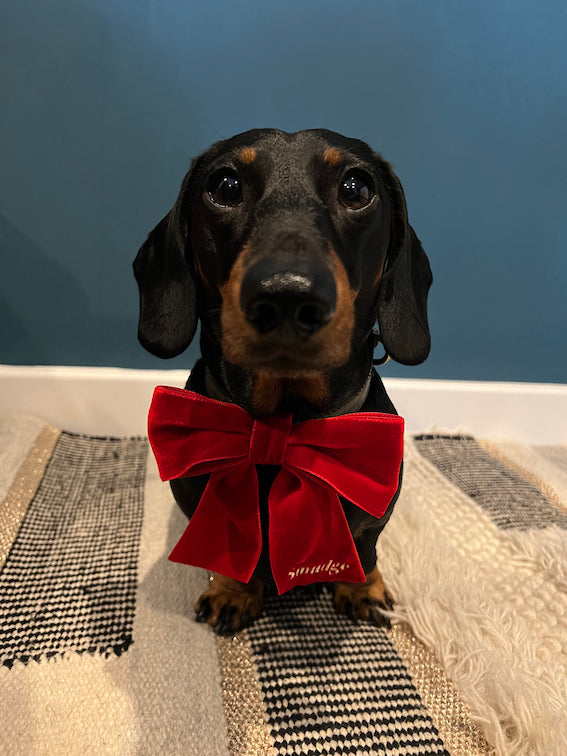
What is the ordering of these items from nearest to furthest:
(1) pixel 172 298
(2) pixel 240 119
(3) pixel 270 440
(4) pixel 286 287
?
(4) pixel 286 287
(3) pixel 270 440
(1) pixel 172 298
(2) pixel 240 119

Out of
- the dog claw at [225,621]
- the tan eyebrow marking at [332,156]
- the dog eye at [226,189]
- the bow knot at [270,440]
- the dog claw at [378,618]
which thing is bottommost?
the dog claw at [225,621]

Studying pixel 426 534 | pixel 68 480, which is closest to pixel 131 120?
pixel 68 480

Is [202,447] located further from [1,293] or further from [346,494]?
[1,293]

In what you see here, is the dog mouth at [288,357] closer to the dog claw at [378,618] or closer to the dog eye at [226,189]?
the dog eye at [226,189]

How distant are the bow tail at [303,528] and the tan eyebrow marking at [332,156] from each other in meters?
0.54

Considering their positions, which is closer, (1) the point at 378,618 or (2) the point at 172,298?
(2) the point at 172,298

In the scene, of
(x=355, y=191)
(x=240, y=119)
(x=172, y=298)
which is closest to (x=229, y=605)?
(x=172, y=298)

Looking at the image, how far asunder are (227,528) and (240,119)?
Result: 1280 millimetres

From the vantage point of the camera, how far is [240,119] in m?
1.51

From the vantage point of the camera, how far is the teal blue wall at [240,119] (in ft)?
4.67

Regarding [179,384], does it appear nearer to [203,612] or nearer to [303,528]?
[203,612]

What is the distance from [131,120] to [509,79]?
1218 millimetres

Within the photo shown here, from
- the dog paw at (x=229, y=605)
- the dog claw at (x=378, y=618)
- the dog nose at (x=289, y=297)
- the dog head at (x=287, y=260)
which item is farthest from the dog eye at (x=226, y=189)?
the dog claw at (x=378, y=618)

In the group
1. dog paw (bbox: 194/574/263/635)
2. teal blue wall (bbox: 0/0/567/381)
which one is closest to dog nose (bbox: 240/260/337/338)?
dog paw (bbox: 194/574/263/635)
